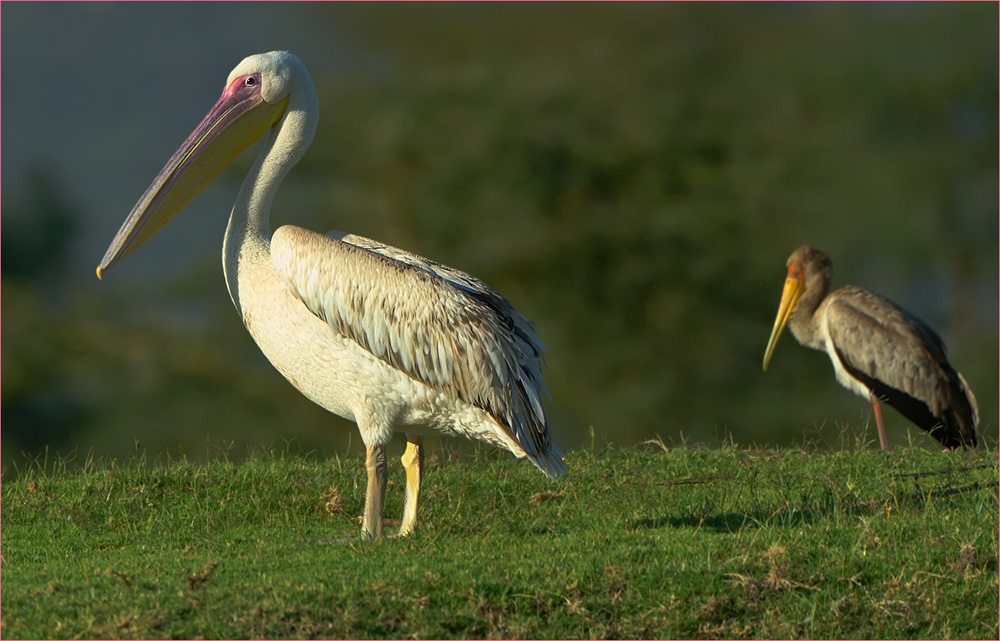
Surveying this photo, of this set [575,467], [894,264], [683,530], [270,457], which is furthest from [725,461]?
[894,264]

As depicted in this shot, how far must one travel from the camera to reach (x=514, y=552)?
484 cm

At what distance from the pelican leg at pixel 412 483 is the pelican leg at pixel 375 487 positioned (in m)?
0.12

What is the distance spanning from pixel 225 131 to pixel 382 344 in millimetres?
1452

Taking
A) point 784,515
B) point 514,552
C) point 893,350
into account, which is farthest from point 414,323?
point 893,350

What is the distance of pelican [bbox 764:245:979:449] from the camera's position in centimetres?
962

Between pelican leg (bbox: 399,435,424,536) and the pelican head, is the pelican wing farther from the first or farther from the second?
the pelican head

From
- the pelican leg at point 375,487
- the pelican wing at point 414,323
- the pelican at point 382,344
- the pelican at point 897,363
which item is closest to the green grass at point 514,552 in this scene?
the pelican leg at point 375,487

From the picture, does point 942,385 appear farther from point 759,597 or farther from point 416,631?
point 416,631

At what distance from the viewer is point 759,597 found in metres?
4.37

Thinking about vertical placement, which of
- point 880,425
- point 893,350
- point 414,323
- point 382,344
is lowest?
point 382,344

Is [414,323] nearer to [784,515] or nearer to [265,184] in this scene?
[265,184]

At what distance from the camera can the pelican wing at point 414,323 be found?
538 centimetres

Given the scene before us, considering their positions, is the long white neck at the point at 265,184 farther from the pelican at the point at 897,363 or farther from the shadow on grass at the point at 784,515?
the pelican at the point at 897,363

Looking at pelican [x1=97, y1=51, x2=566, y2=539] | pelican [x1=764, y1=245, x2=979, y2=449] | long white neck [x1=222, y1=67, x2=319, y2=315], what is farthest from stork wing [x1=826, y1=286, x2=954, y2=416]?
long white neck [x1=222, y1=67, x2=319, y2=315]
